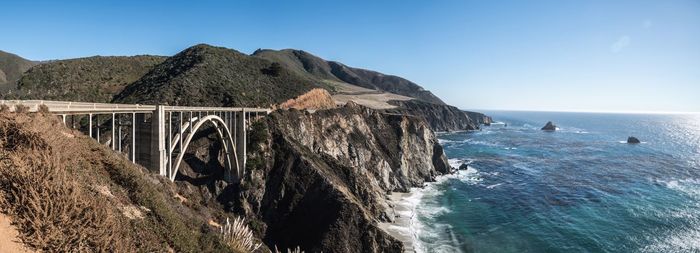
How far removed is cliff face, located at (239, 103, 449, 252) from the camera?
35625mm

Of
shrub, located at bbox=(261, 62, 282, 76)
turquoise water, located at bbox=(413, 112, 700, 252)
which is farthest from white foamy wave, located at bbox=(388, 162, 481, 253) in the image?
shrub, located at bbox=(261, 62, 282, 76)

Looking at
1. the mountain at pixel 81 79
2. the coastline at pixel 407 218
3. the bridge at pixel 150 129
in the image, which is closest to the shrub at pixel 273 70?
the mountain at pixel 81 79

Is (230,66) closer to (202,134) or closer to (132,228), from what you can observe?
(202,134)

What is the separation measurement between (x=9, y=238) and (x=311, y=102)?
6056 cm

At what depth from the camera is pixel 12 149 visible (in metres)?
11.6

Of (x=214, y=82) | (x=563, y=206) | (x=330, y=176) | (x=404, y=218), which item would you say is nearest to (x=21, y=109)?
(x=330, y=176)

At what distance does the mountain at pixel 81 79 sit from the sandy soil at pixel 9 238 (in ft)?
202

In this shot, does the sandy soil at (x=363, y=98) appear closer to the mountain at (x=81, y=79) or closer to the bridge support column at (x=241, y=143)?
the bridge support column at (x=241, y=143)

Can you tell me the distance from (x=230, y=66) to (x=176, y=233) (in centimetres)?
6774

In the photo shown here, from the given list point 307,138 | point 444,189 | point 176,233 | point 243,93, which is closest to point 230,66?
point 243,93

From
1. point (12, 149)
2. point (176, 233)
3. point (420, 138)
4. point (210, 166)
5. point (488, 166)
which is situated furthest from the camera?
point (488, 166)

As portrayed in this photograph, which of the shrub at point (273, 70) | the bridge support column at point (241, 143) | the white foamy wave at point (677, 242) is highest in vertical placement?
the shrub at point (273, 70)

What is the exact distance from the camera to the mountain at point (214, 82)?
5891 centimetres

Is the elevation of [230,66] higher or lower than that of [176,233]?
higher
